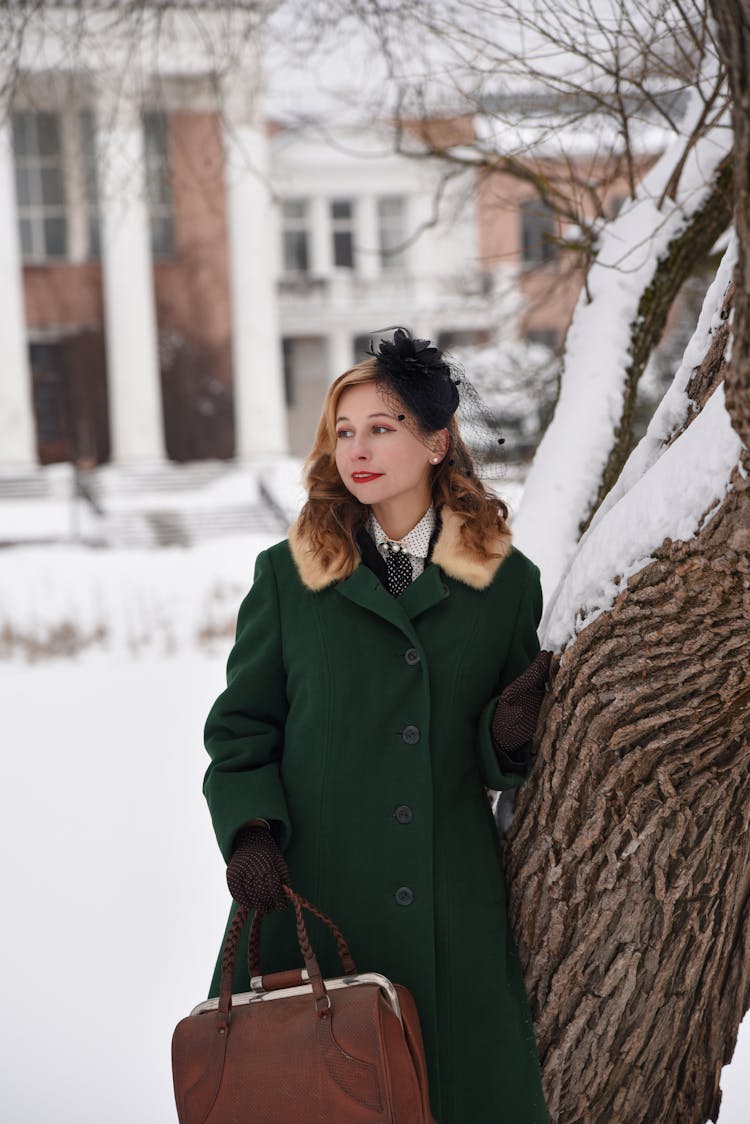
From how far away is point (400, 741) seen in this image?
2059mm

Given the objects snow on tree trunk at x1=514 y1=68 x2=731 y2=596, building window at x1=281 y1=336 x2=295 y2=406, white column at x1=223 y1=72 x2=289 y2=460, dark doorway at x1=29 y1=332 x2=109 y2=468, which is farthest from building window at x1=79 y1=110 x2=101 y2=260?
snow on tree trunk at x1=514 y1=68 x2=731 y2=596

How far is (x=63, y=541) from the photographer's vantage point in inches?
649

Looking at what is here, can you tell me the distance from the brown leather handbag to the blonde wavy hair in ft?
2.17

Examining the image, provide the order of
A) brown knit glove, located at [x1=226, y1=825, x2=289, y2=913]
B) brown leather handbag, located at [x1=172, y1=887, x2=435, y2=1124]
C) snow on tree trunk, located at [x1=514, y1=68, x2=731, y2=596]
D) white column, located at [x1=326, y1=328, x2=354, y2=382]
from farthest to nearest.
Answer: white column, located at [x1=326, y1=328, x2=354, y2=382], snow on tree trunk, located at [x1=514, y1=68, x2=731, y2=596], brown knit glove, located at [x1=226, y1=825, x2=289, y2=913], brown leather handbag, located at [x1=172, y1=887, x2=435, y2=1124]

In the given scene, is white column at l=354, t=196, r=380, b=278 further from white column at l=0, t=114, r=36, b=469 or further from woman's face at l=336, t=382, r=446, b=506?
woman's face at l=336, t=382, r=446, b=506

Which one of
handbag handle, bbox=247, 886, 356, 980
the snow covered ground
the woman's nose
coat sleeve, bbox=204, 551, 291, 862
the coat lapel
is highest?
the woman's nose

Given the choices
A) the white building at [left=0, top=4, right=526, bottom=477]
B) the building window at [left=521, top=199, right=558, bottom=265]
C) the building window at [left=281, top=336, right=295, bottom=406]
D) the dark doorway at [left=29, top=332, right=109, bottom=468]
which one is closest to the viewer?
the building window at [left=521, top=199, right=558, bottom=265]

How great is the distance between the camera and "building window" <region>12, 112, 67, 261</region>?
75.2 ft

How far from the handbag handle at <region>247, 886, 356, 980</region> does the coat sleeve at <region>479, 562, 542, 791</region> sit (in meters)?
0.39

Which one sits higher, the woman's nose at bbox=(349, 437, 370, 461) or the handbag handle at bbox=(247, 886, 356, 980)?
the woman's nose at bbox=(349, 437, 370, 461)

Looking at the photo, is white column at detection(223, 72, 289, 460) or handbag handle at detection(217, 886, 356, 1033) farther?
white column at detection(223, 72, 289, 460)

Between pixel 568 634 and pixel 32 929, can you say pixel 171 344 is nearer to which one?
pixel 32 929

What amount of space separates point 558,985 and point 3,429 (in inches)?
835

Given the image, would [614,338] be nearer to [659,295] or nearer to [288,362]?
[659,295]
